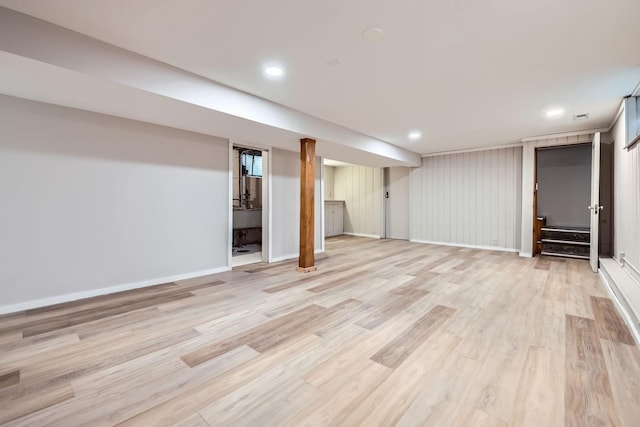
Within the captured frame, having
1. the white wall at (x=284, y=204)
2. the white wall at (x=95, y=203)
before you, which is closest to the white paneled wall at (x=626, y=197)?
the white wall at (x=284, y=204)

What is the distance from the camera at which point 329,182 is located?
985cm

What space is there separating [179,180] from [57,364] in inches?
102

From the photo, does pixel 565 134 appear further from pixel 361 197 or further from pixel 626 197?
pixel 361 197

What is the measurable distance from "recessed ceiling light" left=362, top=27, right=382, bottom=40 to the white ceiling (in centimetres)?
5

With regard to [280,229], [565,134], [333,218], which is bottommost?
[280,229]

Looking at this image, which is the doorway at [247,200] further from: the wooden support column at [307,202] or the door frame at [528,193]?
the door frame at [528,193]

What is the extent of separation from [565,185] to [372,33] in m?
7.33

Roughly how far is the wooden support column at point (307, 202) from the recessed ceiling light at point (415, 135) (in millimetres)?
2082

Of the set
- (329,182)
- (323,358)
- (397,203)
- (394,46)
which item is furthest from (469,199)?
(323,358)

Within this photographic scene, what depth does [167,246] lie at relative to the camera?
389 cm

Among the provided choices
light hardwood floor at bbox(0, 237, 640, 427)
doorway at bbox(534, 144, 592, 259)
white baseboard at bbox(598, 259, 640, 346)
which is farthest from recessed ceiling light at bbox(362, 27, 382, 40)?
doorway at bbox(534, 144, 592, 259)

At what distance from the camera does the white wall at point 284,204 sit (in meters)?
5.33

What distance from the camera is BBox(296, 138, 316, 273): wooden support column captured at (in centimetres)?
450

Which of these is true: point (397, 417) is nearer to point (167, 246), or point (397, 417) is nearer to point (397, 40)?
point (397, 40)
